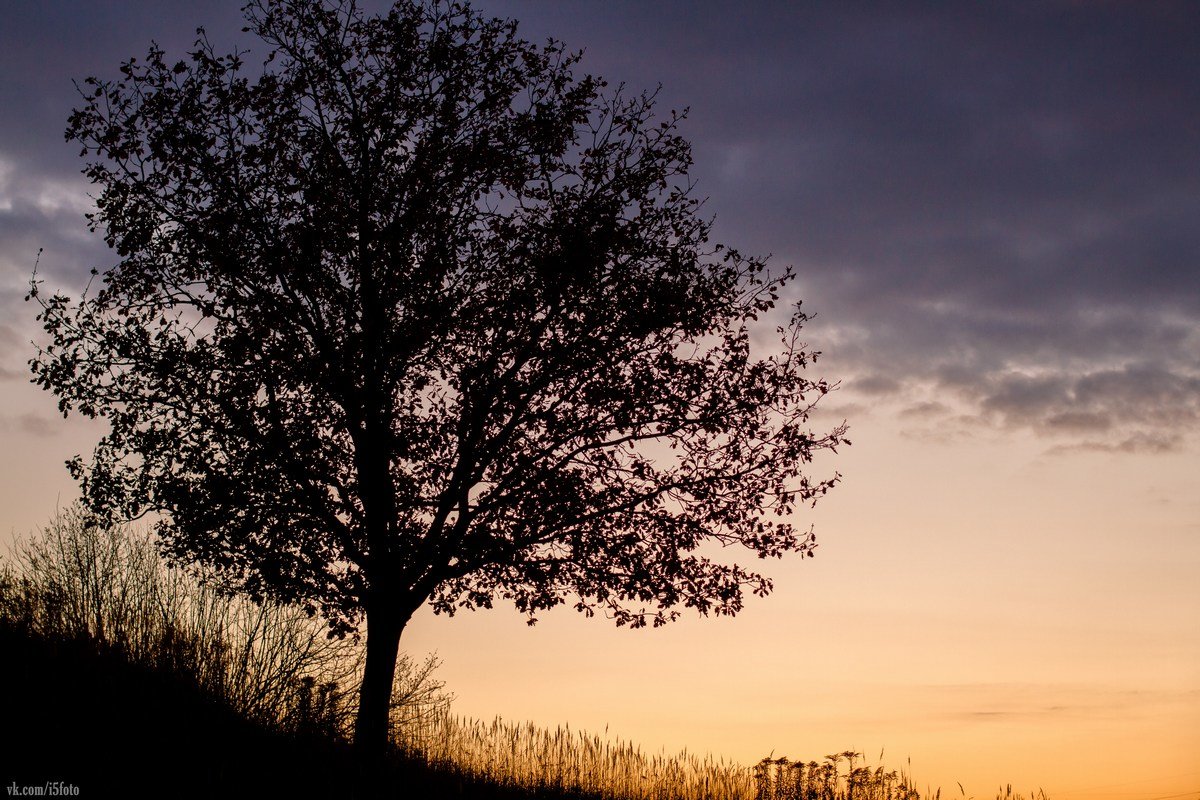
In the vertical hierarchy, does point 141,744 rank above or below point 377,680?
below

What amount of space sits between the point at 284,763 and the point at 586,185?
496 inches

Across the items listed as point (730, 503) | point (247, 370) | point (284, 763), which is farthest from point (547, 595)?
point (247, 370)

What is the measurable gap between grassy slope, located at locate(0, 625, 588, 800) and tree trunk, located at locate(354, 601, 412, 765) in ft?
1.82

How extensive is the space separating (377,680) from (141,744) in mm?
4151

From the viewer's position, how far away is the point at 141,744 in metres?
17.0

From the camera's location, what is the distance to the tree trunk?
18.5 m

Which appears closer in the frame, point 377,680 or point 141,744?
point 141,744

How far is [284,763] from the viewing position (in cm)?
1823

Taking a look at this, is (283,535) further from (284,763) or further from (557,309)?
(557,309)

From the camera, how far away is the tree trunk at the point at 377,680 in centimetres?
1853

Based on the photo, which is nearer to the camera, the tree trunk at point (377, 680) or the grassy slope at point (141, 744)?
the grassy slope at point (141, 744)

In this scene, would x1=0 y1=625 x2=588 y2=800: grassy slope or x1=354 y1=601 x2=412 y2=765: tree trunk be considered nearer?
x1=0 y1=625 x2=588 y2=800: grassy slope

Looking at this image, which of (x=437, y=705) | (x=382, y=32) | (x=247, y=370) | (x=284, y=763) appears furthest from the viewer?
(x=437, y=705)

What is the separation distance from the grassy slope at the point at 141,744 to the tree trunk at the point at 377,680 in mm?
555
